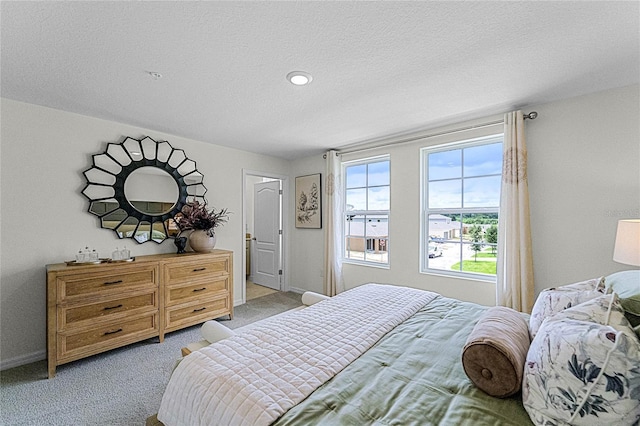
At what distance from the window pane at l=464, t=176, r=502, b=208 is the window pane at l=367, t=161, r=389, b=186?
3.46 feet

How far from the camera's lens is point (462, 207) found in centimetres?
311

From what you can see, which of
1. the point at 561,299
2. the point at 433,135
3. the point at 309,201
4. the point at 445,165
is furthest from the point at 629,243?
the point at 309,201

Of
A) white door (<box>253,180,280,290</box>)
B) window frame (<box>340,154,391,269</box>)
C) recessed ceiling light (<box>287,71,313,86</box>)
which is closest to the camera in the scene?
recessed ceiling light (<box>287,71,313,86</box>)

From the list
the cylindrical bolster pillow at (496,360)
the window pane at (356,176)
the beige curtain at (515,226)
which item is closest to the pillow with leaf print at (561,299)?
the cylindrical bolster pillow at (496,360)

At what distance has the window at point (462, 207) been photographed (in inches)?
115

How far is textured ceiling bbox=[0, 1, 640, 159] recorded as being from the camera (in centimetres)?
138

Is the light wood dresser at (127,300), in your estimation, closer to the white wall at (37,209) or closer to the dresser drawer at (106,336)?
the dresser drawer at (106,336)

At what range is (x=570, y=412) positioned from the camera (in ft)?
2.55

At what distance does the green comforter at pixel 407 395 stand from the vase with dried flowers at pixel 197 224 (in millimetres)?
2683

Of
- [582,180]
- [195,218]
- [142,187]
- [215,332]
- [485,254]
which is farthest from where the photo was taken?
[195,218]

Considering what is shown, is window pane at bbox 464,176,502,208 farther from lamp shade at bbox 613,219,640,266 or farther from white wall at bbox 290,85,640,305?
lamp shade at bbox 613,219,640,266

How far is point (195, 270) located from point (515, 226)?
3433 millimetres

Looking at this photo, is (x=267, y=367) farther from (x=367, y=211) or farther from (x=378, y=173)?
(x=378, y=173)

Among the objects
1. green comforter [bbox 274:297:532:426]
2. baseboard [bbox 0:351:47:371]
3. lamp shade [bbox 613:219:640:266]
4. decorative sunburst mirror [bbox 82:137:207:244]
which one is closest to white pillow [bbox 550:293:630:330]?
green comforter [bbox 274:297:532:426]
